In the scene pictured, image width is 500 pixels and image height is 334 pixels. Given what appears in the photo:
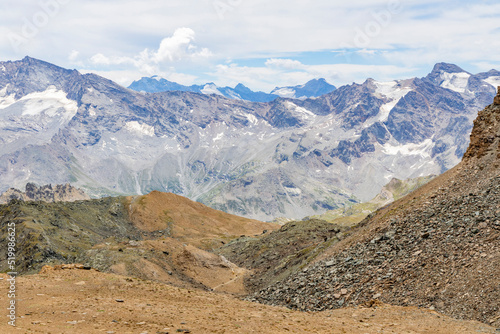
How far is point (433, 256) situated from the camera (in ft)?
121

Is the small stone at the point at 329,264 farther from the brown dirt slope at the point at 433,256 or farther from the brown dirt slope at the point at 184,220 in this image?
the brown dirt slope at the point at 184,220

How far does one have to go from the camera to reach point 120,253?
67.1m

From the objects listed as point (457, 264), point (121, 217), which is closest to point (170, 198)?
point (121, 217)

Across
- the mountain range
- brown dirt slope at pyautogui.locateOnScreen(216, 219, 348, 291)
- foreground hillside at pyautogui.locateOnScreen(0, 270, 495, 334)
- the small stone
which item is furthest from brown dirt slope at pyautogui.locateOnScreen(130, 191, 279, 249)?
foreground hillside at pyautogui.locateOnScreen(0, 270, 495, 334)

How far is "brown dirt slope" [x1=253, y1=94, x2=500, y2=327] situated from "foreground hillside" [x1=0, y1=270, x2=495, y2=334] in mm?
3119

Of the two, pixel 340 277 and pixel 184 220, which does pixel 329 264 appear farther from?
pixel 184 220

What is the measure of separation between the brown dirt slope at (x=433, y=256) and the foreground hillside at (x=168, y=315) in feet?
10.2

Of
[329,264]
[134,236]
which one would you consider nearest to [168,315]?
[329,264]

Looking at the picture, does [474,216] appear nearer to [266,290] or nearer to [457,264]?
[457,264]

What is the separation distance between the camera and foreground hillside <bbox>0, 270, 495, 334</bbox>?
80.7 ft

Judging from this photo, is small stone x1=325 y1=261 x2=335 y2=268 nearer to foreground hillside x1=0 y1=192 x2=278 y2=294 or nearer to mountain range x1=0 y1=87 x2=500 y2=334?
mountain range x1=0 y1=87 x2=500 y2=334

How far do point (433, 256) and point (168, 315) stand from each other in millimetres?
24763

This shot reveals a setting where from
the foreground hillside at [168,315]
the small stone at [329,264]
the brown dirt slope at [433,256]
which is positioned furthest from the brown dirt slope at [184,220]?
the foreground hillside at [168,315]

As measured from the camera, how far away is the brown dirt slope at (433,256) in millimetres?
31492
